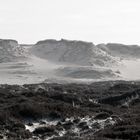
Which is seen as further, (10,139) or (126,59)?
(126,59)

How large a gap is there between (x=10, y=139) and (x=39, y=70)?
7725cm

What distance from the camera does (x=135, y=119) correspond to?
2245 centimetres

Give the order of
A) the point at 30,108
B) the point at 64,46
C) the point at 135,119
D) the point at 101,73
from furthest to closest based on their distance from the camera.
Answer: the point at 64,46
the point at 101,73
the point at 30,108
the point at 135,119

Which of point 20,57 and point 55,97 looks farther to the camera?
point 20,57

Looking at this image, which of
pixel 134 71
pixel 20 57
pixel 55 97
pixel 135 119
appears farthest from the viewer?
pixel 20 57

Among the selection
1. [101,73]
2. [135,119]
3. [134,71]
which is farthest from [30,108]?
[134,71]

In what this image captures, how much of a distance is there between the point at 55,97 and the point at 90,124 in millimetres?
11363

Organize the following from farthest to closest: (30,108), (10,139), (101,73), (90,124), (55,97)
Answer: (101,73) → (55,97) → (30,108) → (90,124) → (10,139)

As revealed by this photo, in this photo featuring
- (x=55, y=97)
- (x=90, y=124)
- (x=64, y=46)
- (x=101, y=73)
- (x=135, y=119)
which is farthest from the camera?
(x=64, y=46)

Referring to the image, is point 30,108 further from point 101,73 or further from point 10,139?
point 101,73

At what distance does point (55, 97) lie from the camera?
1422 inches

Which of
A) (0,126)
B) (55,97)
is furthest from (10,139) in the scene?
(55,97)

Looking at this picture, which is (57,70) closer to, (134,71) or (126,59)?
(134,71)

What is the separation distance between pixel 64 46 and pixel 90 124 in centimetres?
9646
